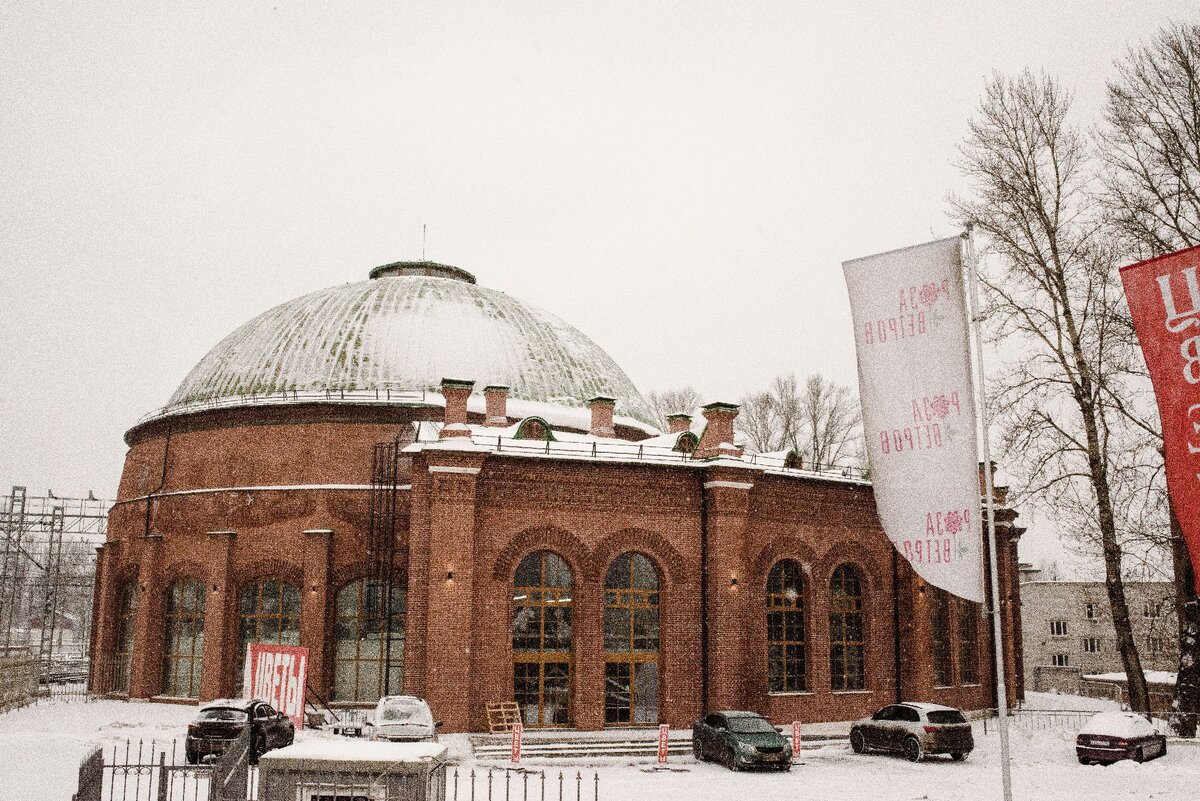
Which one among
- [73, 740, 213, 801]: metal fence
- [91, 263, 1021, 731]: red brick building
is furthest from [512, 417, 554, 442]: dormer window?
[73, 740, 213, 801]: metal fence

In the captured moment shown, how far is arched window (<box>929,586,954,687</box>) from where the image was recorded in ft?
111

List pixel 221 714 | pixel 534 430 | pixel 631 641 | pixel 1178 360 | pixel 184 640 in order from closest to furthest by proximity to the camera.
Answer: pixel 1178 360, pixel 221 714, pixel 631 641, pixel 534 430, pixel 184 640

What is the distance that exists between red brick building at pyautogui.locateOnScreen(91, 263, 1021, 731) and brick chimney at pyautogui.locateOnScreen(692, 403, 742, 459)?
0.19 feet

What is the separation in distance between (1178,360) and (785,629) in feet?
70.2

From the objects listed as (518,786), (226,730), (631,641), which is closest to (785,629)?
(631,641)

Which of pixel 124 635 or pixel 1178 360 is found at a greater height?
pixel 1178 360

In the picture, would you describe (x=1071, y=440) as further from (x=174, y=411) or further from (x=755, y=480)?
(x=174, y=411)

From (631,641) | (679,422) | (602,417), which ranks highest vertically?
(679,422)

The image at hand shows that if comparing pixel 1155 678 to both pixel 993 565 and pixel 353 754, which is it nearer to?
pixel 993 565

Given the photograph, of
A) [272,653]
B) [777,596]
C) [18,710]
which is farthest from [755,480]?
[18,710]

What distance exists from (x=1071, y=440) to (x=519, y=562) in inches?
573

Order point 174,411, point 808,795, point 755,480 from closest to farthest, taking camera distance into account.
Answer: point 808,795
point 755,480
point 174,411

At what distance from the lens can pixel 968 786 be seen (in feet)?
66.4

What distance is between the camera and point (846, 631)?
3091cm
